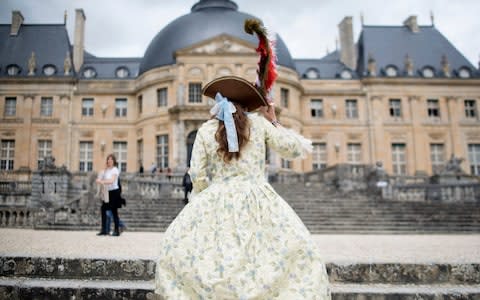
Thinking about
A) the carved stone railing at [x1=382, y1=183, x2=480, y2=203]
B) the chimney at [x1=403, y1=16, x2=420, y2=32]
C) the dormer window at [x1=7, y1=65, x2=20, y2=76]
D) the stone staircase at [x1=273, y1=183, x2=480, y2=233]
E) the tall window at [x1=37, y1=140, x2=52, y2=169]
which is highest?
the chimney at [x1=403, y1=16, x2=420, y2=32]

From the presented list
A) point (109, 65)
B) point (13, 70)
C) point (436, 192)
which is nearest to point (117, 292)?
point (436, 192)

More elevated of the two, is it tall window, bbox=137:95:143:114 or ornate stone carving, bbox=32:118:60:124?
tall window, bbox=137:95:143:114

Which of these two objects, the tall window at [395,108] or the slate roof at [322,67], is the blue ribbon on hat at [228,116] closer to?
the tall window at [395,108]

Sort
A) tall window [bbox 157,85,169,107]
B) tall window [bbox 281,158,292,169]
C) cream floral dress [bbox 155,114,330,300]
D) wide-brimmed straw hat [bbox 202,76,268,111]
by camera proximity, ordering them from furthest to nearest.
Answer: tall window [bbox 157,85,169,107]
tall window [bbox 281,158,292,169]
wide-brimmed straw hat [bbox 202,76,268,111]
cream floral dress [bbox 155,114,330,300]

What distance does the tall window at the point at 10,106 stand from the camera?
94.0ft

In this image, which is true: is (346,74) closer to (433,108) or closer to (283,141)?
(433,108)

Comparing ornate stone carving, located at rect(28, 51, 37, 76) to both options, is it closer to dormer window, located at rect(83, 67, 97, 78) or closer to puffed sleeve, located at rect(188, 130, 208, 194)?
dormer window, located at rect(83, 67, 97, 78)

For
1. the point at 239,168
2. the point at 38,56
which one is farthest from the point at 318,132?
the point at 239,168

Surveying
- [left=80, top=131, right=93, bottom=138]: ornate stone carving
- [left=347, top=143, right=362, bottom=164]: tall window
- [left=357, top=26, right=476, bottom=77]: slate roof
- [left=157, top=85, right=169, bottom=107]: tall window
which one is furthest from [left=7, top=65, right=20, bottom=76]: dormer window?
[left=357, top=26, right=476, bottom=77]: slate roof

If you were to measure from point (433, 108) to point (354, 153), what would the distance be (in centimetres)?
657

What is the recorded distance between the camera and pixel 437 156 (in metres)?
29.2

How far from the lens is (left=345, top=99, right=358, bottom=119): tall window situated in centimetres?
2992

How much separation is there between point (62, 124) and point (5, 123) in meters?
3.67

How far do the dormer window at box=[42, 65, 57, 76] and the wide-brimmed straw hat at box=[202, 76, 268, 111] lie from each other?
30001 millimetres
